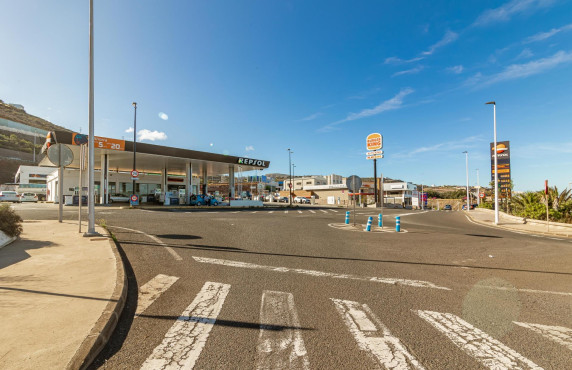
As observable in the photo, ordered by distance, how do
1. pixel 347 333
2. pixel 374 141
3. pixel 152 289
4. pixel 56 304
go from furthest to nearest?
pixel 374 141, pixel 152 289, pixel 56 304, pixel 347 333

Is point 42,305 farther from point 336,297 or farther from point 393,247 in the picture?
point 393,247

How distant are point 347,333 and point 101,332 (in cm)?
270

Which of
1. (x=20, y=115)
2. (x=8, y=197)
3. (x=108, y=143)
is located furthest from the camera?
(x=20, y=115)

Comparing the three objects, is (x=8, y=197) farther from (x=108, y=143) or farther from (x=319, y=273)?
(x=319, y=273)

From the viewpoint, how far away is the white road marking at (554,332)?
3090 millimetres

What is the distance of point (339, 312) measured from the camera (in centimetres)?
378

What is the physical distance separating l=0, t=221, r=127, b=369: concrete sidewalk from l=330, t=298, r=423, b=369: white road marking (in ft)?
9.01

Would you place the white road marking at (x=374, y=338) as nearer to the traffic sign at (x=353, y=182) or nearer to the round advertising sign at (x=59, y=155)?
the traffic sign at (x=353, y=182)

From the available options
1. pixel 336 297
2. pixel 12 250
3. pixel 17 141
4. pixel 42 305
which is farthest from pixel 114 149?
pixel 17 141

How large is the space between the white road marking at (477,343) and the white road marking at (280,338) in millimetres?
1726

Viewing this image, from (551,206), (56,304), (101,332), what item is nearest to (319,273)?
(101,332)

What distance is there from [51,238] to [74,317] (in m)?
6.96

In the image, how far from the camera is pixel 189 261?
6594 millimetres

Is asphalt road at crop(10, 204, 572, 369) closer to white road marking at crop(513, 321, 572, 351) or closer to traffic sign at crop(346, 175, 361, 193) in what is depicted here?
white road marking at crop(513, 321, 572, 351)
